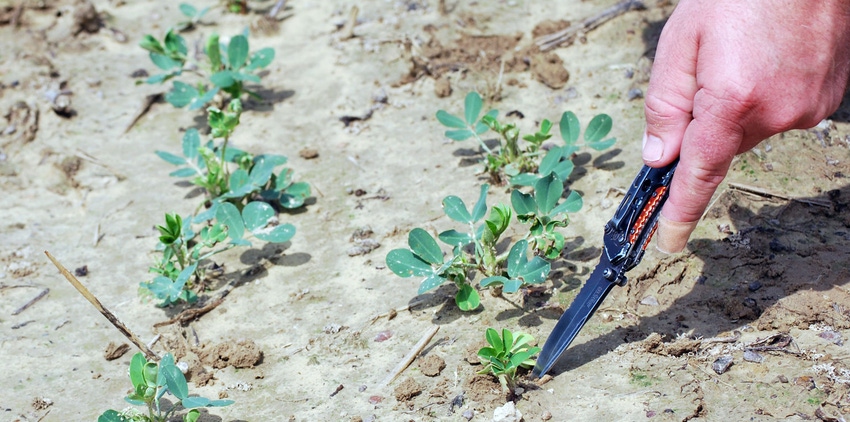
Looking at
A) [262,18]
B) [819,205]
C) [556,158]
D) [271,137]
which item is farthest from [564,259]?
[262,18]

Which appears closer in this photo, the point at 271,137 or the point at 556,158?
the point at 556,158

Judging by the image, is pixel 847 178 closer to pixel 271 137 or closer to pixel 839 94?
pixel 839 94

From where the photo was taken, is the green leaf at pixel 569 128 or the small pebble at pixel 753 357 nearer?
the small pebble at pixel 753 357

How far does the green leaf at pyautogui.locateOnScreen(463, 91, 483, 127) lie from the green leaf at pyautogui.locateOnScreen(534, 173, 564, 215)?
0.82m

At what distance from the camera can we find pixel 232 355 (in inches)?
106

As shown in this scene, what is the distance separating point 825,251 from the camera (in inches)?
107

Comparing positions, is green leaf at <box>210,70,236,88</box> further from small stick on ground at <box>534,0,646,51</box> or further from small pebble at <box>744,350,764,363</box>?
small pebble at <box>744,350,764,363</box>

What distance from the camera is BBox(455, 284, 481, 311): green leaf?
269cm

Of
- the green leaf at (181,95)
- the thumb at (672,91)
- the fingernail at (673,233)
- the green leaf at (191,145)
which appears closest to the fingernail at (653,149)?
the thumb at (672,91)

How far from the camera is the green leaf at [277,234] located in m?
3.14

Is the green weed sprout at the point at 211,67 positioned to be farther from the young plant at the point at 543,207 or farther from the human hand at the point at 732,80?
the human hand at the point at 732,80

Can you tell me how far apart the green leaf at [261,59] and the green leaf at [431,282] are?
6.36ft

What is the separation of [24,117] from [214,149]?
3.82 feet

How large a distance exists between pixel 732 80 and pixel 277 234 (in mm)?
1832
